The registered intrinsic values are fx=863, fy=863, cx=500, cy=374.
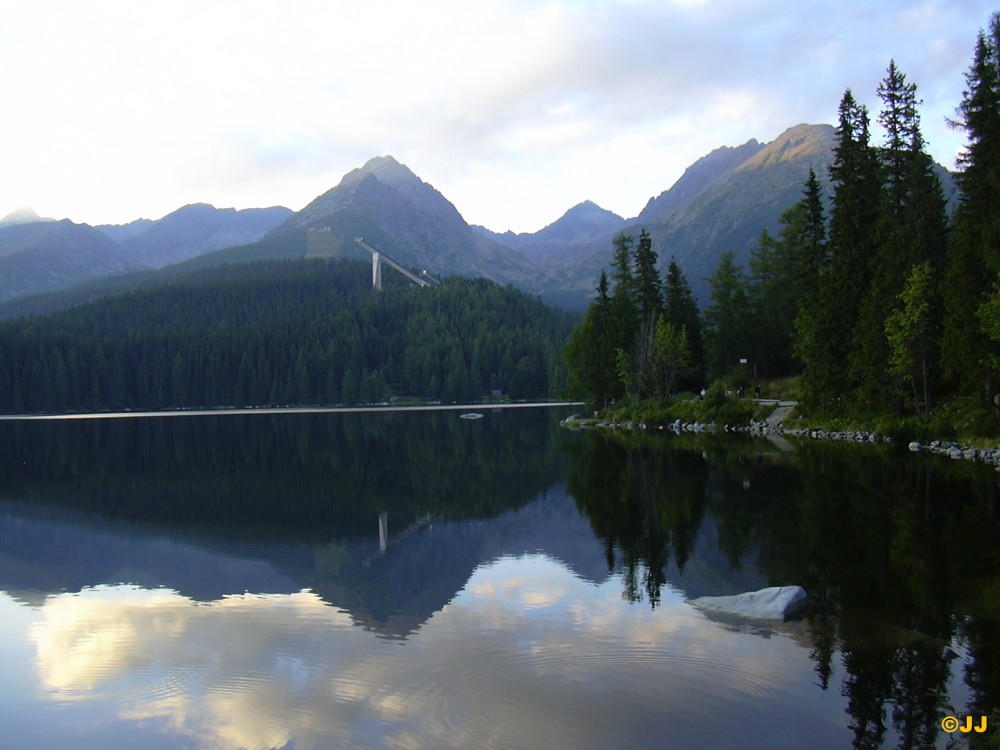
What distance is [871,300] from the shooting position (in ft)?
166

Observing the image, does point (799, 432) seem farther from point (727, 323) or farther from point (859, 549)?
point (859, 549)

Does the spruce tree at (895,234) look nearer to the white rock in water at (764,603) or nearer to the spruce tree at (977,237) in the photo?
the spruce tree at (977,237)

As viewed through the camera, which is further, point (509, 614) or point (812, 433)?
point (812, 433)

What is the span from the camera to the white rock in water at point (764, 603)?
1541cm

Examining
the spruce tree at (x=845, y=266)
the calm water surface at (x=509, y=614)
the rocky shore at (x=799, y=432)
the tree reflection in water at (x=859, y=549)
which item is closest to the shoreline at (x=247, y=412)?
the rocky shore at (x=799, y=432)

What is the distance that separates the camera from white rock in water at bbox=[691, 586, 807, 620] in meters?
15.4

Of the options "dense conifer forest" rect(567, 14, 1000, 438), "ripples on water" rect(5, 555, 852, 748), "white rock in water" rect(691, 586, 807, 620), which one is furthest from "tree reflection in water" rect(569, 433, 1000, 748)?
"dense conifer forest" rect(567, 14, 1000, 438)

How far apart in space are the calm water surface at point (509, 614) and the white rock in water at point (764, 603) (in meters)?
0.39

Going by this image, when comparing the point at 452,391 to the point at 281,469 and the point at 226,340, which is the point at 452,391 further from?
the point at 281,469

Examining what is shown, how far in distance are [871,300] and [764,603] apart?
39484 mm

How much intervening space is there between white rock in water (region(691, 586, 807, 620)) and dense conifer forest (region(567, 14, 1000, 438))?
25.8m

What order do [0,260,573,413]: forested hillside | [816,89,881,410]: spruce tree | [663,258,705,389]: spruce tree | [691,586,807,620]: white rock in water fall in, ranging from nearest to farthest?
1. [691,586,807,620]: white rock in water
2. [816,89,881,410]: spruce tree
3. [663,258,705,389]: spruce tree
4. [0,260,573,413]: forested hillside

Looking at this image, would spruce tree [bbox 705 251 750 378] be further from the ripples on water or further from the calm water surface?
the ripples on water

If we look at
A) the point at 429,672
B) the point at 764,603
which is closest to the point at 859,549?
the point at 764,603
